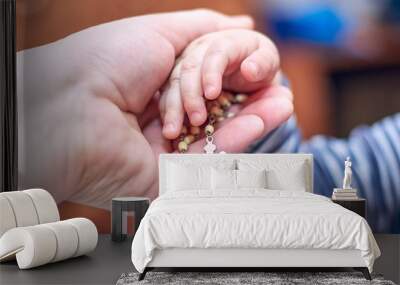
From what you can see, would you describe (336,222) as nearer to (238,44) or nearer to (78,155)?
(238,44)

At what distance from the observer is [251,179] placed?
593 cm

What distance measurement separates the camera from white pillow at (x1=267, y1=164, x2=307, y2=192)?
6055 mm

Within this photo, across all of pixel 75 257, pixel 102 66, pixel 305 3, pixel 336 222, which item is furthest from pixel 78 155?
pixel 336 222

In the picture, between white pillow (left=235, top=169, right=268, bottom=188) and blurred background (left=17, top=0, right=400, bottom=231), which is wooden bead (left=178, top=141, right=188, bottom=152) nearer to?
white pillow (left=235, top=169, right=268, bottom=188)

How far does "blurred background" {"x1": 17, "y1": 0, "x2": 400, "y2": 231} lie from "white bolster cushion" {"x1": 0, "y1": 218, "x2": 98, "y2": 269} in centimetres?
256

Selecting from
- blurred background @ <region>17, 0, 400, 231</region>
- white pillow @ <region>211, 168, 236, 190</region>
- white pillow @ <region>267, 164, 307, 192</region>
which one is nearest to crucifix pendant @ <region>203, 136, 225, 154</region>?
white pillow @ <region>211, 168, 236, 190</region>

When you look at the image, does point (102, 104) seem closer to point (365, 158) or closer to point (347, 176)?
point (347, 176)

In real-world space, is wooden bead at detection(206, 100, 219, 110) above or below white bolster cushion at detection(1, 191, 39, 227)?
above

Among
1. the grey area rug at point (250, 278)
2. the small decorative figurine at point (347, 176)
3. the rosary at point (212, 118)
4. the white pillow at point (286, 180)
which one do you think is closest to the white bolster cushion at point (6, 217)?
the grey area rug at point (250, 278)

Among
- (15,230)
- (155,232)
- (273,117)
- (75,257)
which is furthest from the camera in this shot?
(273,117)

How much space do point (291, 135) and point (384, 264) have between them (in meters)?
1.93

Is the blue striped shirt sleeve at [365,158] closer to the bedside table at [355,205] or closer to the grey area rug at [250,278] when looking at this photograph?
the bedside table at [355,205]

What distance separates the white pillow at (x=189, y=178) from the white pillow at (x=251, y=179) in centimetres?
29

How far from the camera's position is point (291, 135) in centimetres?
673
